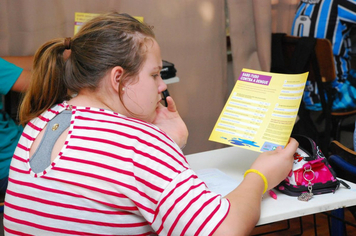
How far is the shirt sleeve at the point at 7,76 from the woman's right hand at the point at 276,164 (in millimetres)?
1143

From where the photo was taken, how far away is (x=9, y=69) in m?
1.65

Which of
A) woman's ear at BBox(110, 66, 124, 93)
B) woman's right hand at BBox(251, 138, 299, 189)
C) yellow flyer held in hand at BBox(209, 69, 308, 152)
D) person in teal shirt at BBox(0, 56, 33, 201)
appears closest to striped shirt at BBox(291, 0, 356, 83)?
yellow flyer held in hand at BBox(209, 69, 308, 152)

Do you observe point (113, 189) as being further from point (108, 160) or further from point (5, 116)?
point (5, 116)

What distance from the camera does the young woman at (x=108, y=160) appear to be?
720 millimetres

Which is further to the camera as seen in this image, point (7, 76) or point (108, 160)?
point (7, 76)

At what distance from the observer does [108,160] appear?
2.40ft

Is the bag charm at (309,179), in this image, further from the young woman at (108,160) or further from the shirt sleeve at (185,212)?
the shirt sleeve at (185,212)

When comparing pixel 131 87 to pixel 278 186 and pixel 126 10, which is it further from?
pixel 126 10

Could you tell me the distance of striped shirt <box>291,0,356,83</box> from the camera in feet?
8.27

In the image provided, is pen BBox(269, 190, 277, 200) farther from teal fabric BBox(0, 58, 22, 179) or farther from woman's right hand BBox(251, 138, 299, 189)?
teal fabric BBox(0, 58, 22, 179)

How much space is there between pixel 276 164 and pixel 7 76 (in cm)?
120

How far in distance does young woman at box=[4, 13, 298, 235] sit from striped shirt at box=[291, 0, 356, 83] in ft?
6.23

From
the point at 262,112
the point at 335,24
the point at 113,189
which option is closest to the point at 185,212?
the point at 113,189

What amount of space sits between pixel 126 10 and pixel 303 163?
1712 millimetres
